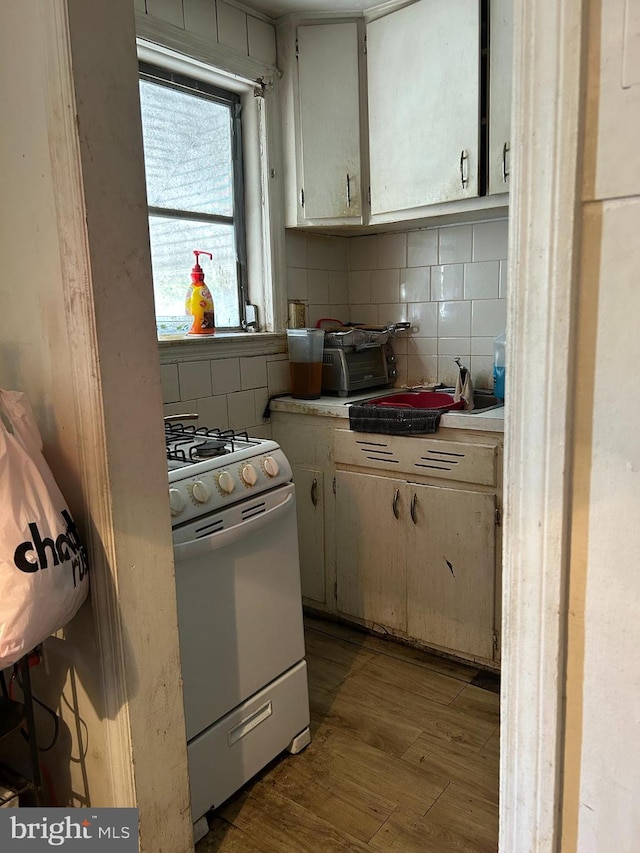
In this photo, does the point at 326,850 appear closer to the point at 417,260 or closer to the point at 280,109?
the point at 417,260

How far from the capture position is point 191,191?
2.59m

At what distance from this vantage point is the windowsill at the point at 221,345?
8.03ft

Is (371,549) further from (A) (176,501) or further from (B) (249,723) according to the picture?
(A) (176,501)

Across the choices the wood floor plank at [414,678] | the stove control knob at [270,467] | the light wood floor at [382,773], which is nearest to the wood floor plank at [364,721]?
the light wood floor at [382,773]

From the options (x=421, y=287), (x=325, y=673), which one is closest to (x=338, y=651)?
(x=325, y=673)

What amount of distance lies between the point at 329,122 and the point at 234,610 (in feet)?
6.55

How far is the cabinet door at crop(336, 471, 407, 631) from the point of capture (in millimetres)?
2537

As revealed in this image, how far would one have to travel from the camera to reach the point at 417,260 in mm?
2936

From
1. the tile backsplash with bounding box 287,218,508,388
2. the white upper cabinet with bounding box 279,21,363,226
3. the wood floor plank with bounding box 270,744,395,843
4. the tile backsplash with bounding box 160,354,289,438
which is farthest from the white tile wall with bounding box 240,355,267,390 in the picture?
the wood floor plank with bounding box 270,744,395,843

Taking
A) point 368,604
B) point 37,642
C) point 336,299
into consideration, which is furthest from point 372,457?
point 37,642

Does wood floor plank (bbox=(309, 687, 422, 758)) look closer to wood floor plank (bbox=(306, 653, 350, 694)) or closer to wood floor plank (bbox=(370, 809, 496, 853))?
wood floor plank (bbox=(306, 653, 350, 694))

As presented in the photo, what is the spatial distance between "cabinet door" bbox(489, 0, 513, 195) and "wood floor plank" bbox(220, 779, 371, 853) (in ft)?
6.90

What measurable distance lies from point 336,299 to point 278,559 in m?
1.63

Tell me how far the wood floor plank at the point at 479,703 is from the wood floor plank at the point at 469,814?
13.3 inches
